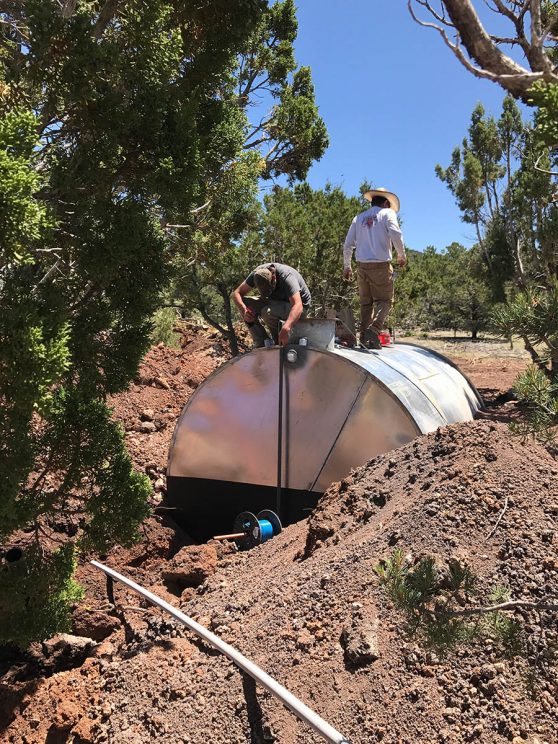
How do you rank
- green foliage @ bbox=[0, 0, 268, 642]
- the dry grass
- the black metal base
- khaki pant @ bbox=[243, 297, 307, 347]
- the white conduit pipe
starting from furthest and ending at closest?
the dry grass → khaki pant @ bbox=[243, 297, 307, 347] → the black metal base → green foliage @ bbox=[0, 0, 268, 642] → the white conduit pipe

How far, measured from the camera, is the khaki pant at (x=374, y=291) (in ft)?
24.9

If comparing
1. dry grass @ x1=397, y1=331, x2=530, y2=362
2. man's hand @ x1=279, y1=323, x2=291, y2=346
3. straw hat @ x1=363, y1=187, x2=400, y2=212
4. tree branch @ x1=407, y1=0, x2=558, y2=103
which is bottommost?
dry grass @ x1=397, y1=331, x2=530, y2=362

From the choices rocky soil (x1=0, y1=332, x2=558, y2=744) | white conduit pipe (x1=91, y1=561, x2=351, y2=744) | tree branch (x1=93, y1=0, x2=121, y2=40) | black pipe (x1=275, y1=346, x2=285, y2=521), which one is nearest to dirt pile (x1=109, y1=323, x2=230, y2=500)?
black pipe (x1=275, y1=346, x2=285, y2=521)

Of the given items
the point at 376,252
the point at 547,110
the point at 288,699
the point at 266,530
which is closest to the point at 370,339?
the point at 376,252

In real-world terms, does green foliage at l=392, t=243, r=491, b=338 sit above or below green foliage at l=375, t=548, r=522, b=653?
above

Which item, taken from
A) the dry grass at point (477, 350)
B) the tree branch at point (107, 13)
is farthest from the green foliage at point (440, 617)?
the dry grass at point (477, 350)

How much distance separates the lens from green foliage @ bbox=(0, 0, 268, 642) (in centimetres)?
311

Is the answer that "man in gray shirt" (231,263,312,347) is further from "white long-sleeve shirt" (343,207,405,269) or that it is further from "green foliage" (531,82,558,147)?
"green foliage" (531,82,558,147)

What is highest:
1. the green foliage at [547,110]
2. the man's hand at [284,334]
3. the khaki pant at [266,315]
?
the green foliage at [547,110]

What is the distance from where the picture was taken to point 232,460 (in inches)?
285

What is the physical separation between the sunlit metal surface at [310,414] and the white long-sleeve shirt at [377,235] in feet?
3.94

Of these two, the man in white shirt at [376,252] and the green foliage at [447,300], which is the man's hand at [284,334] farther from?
the green foliage at [447,300]

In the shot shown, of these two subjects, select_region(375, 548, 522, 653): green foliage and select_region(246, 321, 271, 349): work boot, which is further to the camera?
select_region(246, 321, 271, 349): work boot

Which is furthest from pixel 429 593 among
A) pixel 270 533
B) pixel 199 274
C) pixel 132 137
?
pixel 199 274
